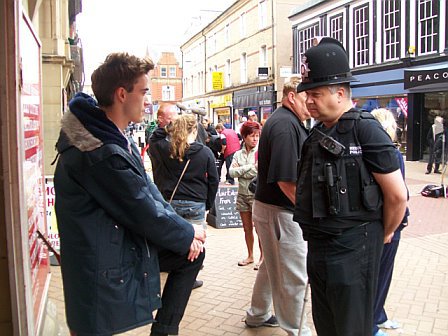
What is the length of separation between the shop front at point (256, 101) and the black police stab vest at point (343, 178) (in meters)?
26.1

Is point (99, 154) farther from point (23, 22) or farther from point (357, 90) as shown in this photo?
point (357, 90)

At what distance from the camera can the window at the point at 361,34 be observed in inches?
846

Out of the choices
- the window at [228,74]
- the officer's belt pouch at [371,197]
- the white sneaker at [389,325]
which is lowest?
the white sneaker at [389,325]

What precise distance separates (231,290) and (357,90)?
19.0 metres

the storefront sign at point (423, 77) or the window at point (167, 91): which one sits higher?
the window at point (167, 91)

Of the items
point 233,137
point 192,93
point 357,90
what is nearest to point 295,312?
point 233,137

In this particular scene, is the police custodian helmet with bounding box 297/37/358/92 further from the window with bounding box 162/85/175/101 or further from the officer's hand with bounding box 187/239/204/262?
the window with bounding box 162/85/175/101

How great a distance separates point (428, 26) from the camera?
18.0 metres

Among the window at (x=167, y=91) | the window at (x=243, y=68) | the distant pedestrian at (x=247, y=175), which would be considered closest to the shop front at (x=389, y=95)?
the window at (x=167, y=91)

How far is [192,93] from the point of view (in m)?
52.3

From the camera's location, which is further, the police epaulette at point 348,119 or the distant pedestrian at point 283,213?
the distant pedestrian at point 283,213

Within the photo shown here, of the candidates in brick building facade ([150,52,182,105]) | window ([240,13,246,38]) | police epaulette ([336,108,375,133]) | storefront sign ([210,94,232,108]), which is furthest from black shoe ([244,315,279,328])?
brick building facade ([150,52,182,105])

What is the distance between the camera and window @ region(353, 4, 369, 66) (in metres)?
21.5

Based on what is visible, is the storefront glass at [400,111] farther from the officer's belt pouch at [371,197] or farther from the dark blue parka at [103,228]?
the dark blue parka at [103,228]
